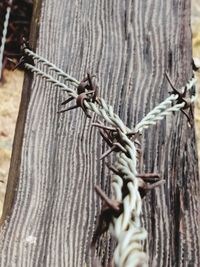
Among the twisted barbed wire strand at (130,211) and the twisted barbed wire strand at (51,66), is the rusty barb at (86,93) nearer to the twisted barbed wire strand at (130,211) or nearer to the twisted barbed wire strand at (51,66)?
the twisted barbed wire strand at (51,66)

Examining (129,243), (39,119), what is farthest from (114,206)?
(39,119)

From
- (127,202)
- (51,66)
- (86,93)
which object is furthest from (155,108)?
(127,202)

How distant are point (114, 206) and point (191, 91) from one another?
56 centimetres

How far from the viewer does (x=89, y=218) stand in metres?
0.98

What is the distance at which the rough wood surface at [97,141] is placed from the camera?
0.96m

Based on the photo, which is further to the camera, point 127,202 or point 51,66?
point 51,66

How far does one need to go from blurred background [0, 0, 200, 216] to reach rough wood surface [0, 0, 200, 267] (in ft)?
3.50

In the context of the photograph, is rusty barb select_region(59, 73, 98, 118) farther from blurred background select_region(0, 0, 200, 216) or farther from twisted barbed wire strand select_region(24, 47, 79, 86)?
blurred background select_region(0, 0, 200, 216)

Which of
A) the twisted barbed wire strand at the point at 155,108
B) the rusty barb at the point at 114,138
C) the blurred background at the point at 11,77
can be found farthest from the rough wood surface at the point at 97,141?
the blurred background at the point at 11,77

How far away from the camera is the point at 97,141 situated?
3.50ft

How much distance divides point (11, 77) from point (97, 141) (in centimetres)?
158

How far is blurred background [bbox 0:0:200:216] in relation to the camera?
2307 mm

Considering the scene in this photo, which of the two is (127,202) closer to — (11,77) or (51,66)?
Answer: (51,66)

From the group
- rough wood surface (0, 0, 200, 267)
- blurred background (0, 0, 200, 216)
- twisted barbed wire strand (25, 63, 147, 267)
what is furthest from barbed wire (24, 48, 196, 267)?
blurred background (0, 0, 200, 216)
